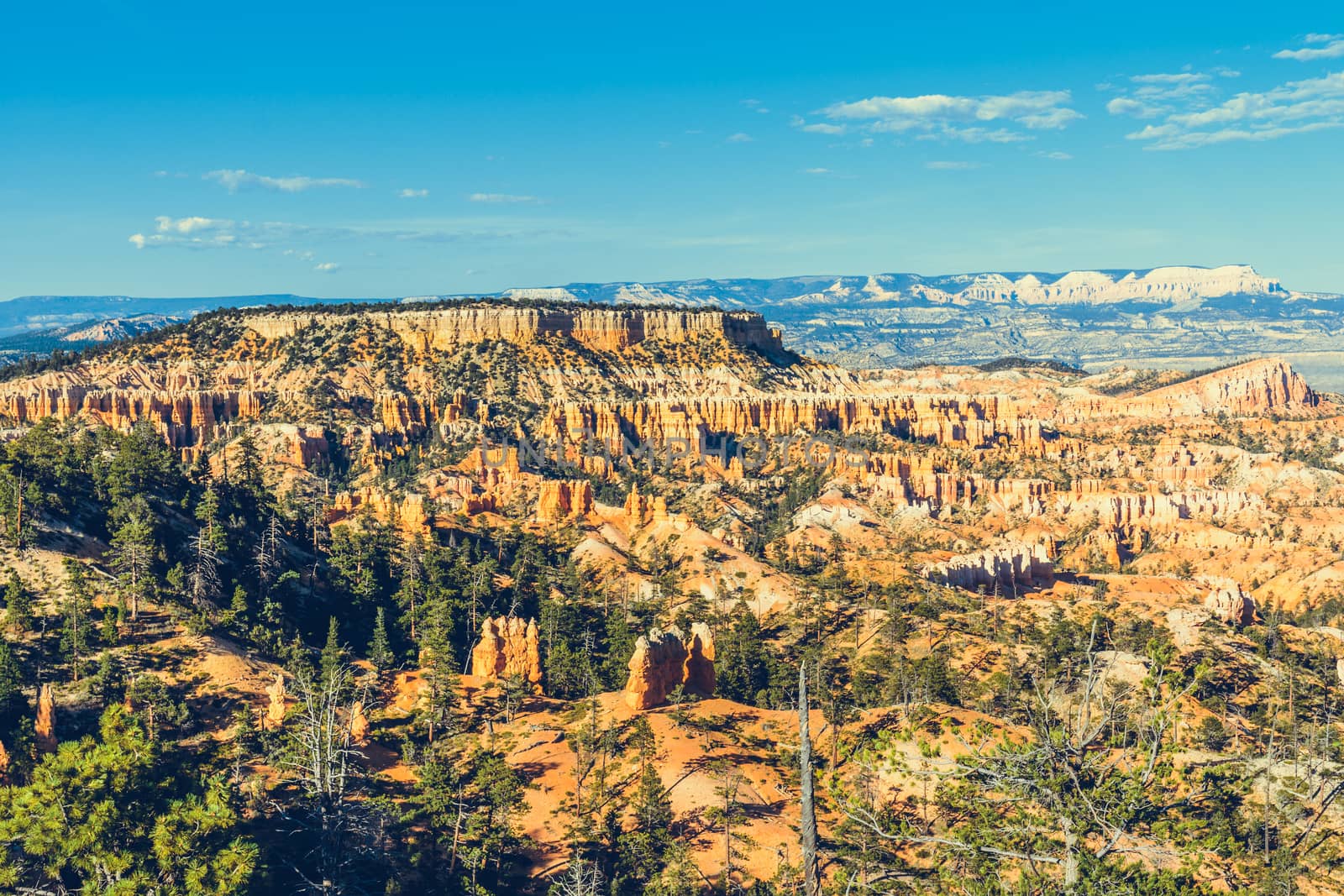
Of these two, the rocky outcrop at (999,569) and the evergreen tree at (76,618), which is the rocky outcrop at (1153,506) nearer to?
the rocky outcrop at (999,569)

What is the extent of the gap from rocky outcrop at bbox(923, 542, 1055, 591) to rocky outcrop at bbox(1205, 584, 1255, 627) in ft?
51.3

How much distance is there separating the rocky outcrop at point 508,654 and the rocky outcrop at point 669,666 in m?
6.69

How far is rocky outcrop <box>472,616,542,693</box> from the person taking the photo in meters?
76.8

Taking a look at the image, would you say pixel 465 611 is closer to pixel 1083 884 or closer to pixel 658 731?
pixel 658 731

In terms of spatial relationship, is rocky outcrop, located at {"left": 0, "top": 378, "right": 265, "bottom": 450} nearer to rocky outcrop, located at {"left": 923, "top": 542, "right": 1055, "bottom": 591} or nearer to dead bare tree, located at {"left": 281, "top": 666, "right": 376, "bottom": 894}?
rocky outcrop, located at {"left": 923, "top": 542, "right": 1055, "bottom": 591}

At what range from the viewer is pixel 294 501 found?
119 metres

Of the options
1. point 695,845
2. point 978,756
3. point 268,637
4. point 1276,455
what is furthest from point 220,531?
point 1276,455

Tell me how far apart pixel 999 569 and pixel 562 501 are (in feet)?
154

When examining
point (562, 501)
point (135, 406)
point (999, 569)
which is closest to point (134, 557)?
point (562, 501)

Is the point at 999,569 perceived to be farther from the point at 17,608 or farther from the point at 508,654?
the point at 17,608

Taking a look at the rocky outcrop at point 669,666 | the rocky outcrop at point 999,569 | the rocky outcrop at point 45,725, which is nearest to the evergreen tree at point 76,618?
the rocky outcrop at point 45,725

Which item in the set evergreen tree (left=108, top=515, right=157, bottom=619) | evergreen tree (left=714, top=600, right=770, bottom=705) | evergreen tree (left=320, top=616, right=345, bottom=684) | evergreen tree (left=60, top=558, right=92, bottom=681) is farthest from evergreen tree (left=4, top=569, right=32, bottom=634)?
evergreen tree (left=714, top=600, right=770, bottom=705)

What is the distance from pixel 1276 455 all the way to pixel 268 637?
168m

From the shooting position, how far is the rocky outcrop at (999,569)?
10419cm
